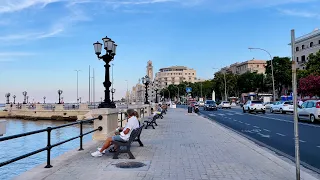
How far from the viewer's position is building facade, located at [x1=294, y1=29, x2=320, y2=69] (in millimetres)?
80625

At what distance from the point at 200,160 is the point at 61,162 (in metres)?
3.78

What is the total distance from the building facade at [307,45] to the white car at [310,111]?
5446 centimetres

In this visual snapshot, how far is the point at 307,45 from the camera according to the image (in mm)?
85250

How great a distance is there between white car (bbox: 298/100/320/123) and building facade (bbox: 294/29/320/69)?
179 feet

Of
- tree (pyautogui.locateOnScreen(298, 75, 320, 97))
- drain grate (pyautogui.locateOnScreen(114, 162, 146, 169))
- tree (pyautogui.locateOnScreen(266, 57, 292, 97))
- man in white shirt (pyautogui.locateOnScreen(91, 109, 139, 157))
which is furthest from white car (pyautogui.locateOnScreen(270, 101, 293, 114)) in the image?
tree (pyautogui.locateOnScreen(266, 57, 292, 97))

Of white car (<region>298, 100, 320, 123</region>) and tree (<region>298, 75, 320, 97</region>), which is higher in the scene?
tree (<region>298, 75, 320, 97</region>)

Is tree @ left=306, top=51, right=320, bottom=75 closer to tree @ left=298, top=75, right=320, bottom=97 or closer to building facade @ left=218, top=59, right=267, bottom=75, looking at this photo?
tree @ left=298, top=75, right=320, bottom=97

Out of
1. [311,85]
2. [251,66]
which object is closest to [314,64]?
[311,85]

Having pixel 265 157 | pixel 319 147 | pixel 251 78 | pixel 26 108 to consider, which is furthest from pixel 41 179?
pixel 251 78

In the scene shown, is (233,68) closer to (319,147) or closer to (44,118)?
(44,118)

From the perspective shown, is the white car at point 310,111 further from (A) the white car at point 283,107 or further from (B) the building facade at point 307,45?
(B) the building facade at point 307,45

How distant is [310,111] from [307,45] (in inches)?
2582

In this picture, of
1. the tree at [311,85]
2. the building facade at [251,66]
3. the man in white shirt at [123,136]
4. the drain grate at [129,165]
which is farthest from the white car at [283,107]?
the building facade at [251,66]

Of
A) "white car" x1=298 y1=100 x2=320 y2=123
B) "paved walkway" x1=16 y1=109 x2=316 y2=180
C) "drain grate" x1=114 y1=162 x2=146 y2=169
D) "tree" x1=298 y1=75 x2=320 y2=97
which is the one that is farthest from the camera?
"tree" x1=298 y1=75 x2=320 y2=97
